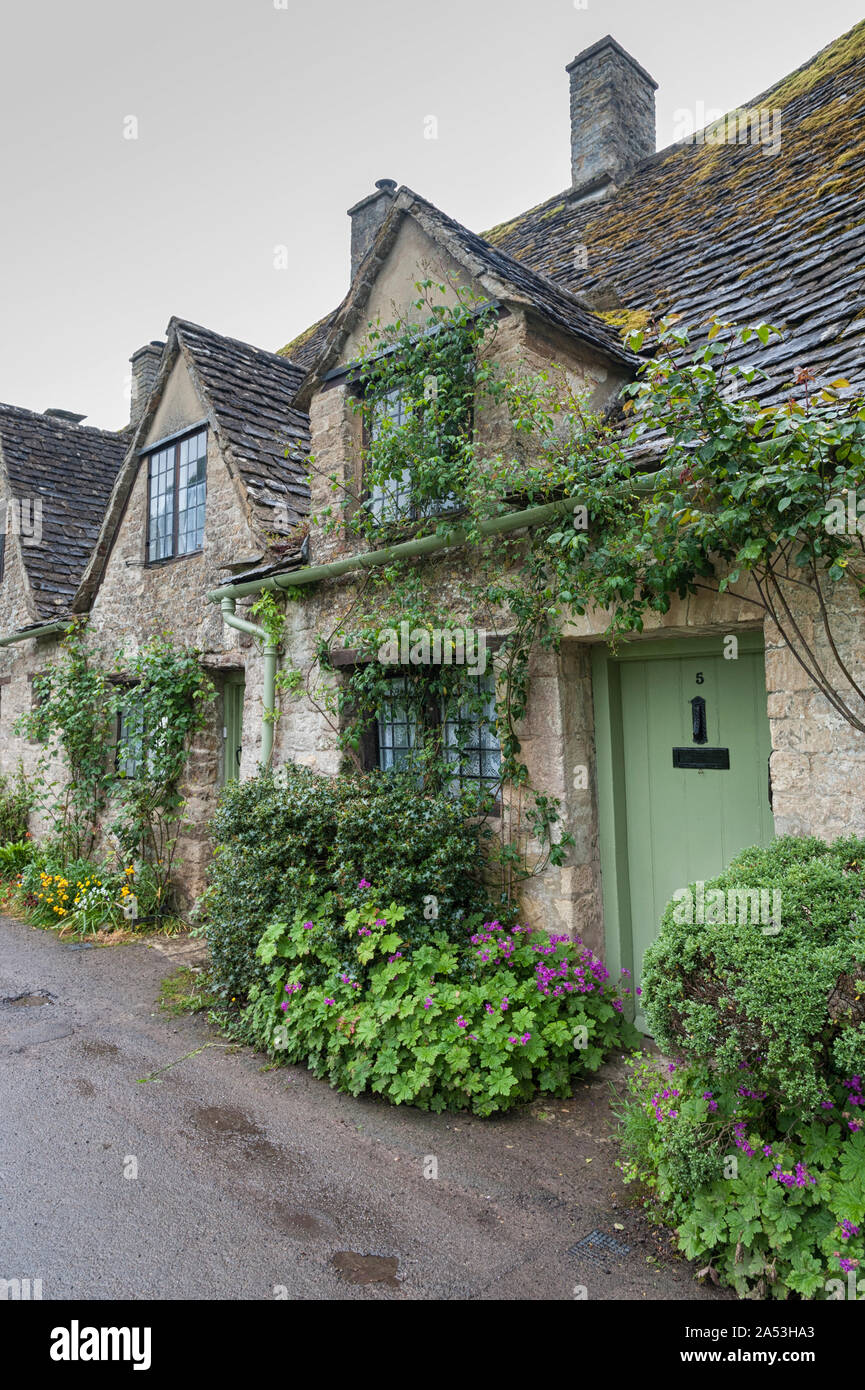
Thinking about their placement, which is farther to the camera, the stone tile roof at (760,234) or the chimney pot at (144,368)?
the chimney pot at (144,368)

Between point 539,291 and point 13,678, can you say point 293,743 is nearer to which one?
point 539,291

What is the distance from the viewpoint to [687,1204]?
313 centimetres

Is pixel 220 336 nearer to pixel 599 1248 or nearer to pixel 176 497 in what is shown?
pixel 176 497

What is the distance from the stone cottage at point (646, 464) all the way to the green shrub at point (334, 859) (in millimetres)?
483

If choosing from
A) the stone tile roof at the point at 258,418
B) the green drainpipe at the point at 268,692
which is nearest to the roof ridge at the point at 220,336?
the stone tile roof at the point at 258,418

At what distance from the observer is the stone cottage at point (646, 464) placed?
4.53 m

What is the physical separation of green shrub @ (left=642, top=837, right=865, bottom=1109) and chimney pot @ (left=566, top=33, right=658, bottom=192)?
9.11 metres

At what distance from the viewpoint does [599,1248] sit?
3199 mm

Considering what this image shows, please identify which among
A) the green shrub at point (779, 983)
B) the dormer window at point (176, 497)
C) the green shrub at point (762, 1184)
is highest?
the dormer window at point (176, 497)

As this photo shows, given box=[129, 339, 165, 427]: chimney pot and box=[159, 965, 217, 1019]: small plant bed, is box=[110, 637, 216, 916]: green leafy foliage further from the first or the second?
box=[129, 339, 165, 427]: chimney pot

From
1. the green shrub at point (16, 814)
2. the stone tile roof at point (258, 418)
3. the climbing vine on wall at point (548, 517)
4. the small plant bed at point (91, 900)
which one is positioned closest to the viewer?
the climbing vine on wall at point (548, 517)

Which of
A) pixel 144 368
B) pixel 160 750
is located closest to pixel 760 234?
pixel 160 750

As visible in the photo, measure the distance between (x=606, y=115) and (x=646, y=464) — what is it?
762 centimetres

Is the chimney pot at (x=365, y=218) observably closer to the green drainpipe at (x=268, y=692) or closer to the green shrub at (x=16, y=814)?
the green drainpipe at (x=268, y=692)
